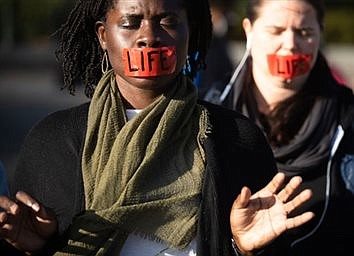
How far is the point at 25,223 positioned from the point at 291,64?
55.8 inches

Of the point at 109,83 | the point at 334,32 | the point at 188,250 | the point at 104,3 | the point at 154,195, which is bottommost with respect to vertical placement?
the point at 334,32

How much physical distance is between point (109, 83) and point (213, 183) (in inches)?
19.2

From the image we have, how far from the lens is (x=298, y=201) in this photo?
2.67 metres

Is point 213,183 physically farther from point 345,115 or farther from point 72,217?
point 345,115

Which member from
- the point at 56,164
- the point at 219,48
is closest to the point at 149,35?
the point at 56,164

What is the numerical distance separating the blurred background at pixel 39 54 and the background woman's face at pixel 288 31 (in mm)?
2206

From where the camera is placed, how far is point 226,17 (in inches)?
293

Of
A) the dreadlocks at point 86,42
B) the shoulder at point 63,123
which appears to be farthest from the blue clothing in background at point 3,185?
the dreadlocks at point 86,42

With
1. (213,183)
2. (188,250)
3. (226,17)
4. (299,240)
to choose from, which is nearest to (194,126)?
(213,183)

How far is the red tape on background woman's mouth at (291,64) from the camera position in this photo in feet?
12.1

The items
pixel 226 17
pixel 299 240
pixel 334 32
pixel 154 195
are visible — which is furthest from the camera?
pixel 334 32

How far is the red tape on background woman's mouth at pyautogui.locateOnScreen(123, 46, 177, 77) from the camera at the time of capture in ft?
9.38

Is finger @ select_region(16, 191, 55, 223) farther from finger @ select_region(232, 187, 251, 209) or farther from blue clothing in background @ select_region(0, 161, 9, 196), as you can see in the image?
finger @ select_region(232, 187, 251, 209)

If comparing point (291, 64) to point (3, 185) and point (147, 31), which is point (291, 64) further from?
point (3, 185)
